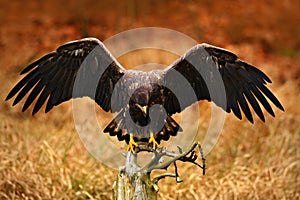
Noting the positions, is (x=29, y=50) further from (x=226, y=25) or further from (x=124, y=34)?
(x=226, y=25)

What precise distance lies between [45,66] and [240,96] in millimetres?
1391

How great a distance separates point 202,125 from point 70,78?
2.77m

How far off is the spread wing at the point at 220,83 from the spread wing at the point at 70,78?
1.48 ft

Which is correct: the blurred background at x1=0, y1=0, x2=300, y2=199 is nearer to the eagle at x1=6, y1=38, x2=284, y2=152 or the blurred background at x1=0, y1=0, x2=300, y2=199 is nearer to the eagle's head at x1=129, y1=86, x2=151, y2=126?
the eagle at x1=6, y1=38, x2=284, y2=152

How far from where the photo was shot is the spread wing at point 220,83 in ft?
14.4

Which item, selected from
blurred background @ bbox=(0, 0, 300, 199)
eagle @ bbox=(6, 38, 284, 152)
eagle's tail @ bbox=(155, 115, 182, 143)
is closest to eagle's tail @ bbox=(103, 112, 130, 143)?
eagle @ bbox=(6, 38, 284, 152)

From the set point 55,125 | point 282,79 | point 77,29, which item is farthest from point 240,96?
point 77,29

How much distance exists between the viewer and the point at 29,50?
9.88m

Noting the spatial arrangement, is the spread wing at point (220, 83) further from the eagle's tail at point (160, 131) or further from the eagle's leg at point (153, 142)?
the eagle's leg at point (153, 142)

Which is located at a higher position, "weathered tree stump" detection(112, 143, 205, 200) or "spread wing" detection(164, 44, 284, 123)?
"spread wing" detection(164, 44, 284, 123)

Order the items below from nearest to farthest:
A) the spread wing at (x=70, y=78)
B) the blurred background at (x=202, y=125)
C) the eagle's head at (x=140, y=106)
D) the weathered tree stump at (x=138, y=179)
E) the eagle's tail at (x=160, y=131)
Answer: the weathered tree stump at (x=138, y=179), the eagle's head at (x=140, y=106), the eagle's tail at (x=160, y=131), the spread wing at (x=70, y=78), the blurred background at (x=202, y=125)

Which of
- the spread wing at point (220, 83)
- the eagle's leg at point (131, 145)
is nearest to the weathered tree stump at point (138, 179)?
the eagle's leg at point (131, 145)

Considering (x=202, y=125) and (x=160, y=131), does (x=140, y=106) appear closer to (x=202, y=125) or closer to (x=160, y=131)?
(x=160, y=131)

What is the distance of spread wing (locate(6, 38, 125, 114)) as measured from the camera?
4445 millimetres
